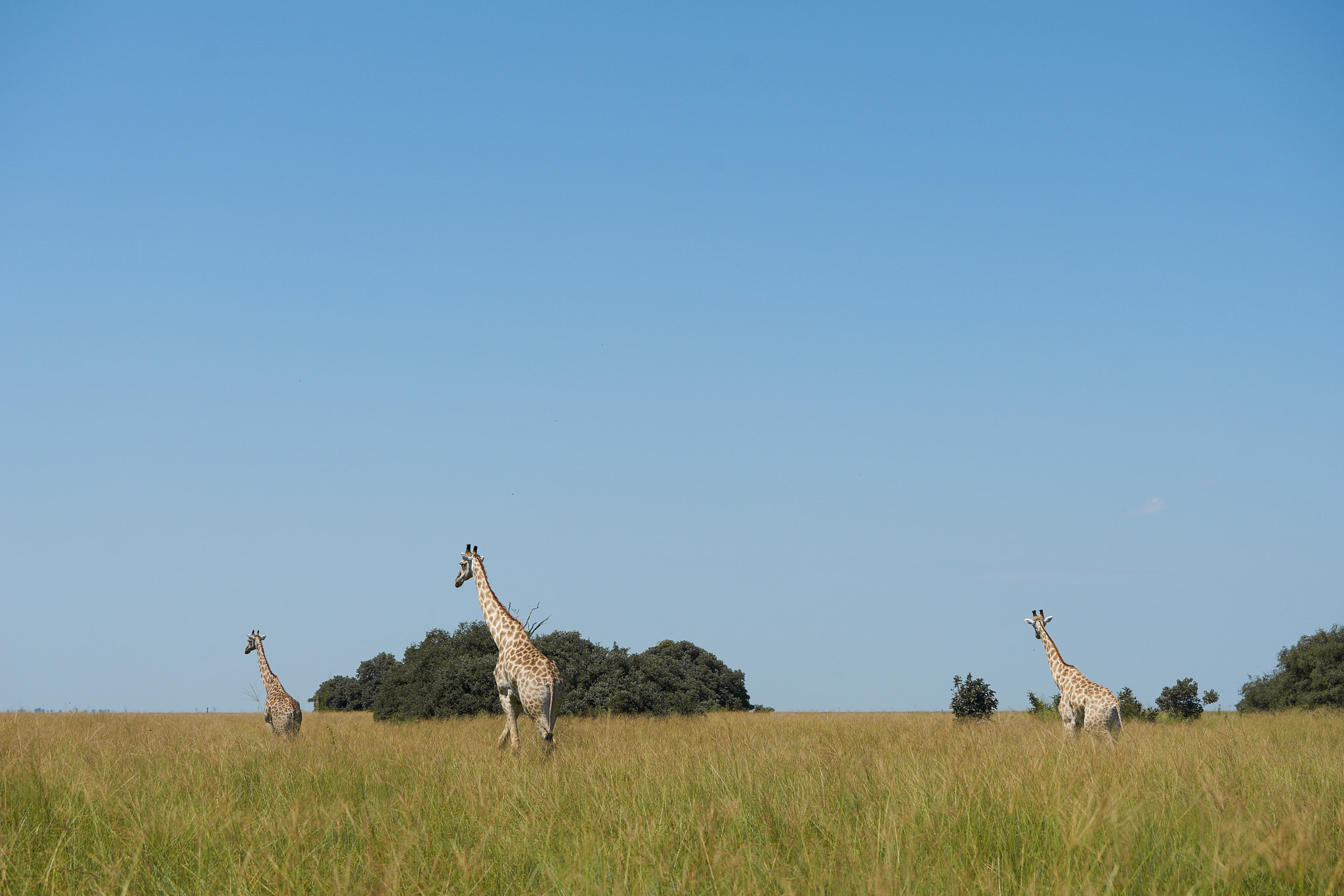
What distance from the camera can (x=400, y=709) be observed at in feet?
78.1

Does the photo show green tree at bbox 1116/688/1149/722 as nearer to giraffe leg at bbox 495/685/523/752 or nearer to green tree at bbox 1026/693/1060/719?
green tree at bbox 1026/693/1060/719

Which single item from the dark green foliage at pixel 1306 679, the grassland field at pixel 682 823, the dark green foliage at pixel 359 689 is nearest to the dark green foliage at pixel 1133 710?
the dark green foliage at pixel 1306 679

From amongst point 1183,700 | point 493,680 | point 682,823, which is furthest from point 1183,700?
point 682,823

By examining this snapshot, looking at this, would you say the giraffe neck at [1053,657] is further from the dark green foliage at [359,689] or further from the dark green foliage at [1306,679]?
the dark green foliage at [359,689]

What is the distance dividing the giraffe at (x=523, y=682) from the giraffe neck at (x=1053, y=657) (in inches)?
317

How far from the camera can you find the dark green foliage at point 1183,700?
23.5 m

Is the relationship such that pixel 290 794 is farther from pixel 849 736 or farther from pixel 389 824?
pixel 849 736

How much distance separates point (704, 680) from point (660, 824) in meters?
35.9

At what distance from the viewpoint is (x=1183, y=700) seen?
2356cm

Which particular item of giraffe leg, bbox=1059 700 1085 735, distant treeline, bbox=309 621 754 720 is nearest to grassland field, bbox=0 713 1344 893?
giraffe leg, bbox=1059 700 1085 735

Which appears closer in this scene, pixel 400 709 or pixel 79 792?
pixel 79 792

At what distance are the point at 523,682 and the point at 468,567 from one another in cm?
302

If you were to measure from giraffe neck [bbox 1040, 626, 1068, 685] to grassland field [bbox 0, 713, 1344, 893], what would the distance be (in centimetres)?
537

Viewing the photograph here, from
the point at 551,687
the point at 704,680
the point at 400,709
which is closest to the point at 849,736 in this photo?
the point at 551,687
